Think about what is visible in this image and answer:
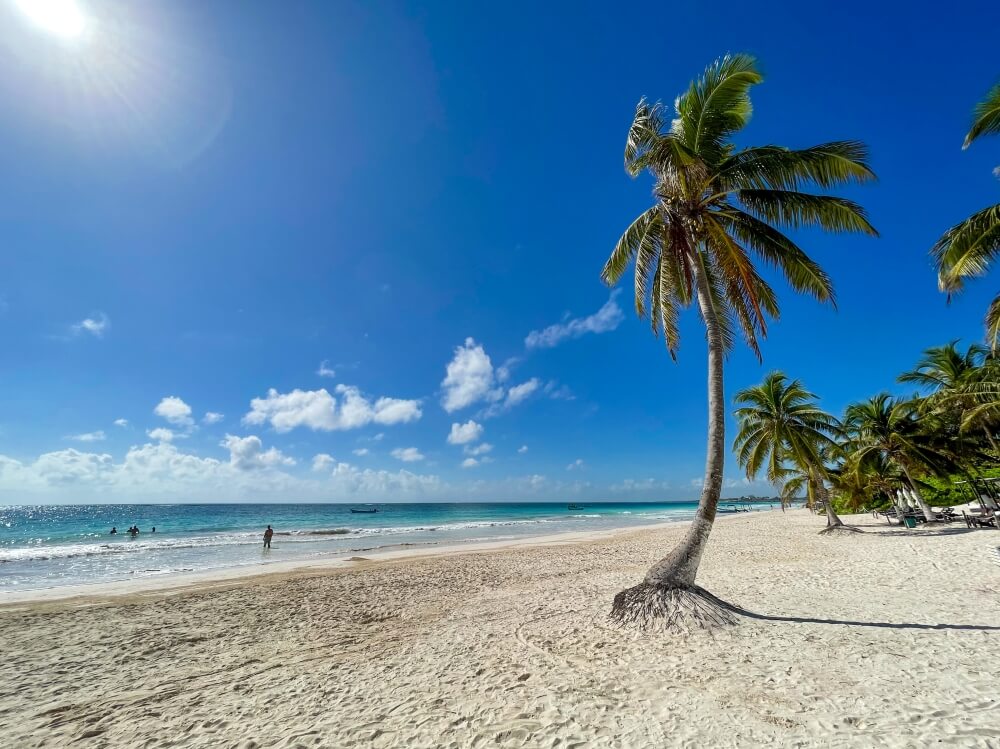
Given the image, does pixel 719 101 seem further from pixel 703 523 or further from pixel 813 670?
pixel 813 670

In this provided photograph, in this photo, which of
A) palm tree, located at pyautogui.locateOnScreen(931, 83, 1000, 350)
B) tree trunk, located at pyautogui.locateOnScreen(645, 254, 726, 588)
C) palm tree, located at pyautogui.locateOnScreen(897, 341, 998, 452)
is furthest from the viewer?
palm tree, located at pyautogui.locateOnScreen(897, 341, 998, 452)

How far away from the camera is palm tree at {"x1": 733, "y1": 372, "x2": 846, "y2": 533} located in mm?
18308

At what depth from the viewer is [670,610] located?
6.16 m

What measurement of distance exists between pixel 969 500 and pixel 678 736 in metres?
36.1

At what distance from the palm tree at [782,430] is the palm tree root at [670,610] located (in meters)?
14.8

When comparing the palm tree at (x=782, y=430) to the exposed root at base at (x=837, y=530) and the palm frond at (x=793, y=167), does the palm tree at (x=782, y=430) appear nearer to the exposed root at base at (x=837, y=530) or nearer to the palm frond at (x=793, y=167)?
the exposed root at base at (x=837, y=530)

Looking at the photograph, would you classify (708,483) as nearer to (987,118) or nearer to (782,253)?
(782,253)

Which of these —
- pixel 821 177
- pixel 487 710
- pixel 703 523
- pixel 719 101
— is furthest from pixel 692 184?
pixel 487 710

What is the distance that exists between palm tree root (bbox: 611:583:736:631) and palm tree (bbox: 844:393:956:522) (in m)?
18.3

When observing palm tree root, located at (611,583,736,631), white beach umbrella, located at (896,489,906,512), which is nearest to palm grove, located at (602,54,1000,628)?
palm tree root, located at (611,583,736,631)

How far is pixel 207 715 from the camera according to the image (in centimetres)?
442

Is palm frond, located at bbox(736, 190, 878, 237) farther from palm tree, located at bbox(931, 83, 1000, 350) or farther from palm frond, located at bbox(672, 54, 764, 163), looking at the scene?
palm tree, located at bbox(931, 83, 1000, 350)

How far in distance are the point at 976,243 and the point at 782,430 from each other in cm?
1132

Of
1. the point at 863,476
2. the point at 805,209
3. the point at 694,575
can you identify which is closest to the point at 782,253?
the point at 805,209
